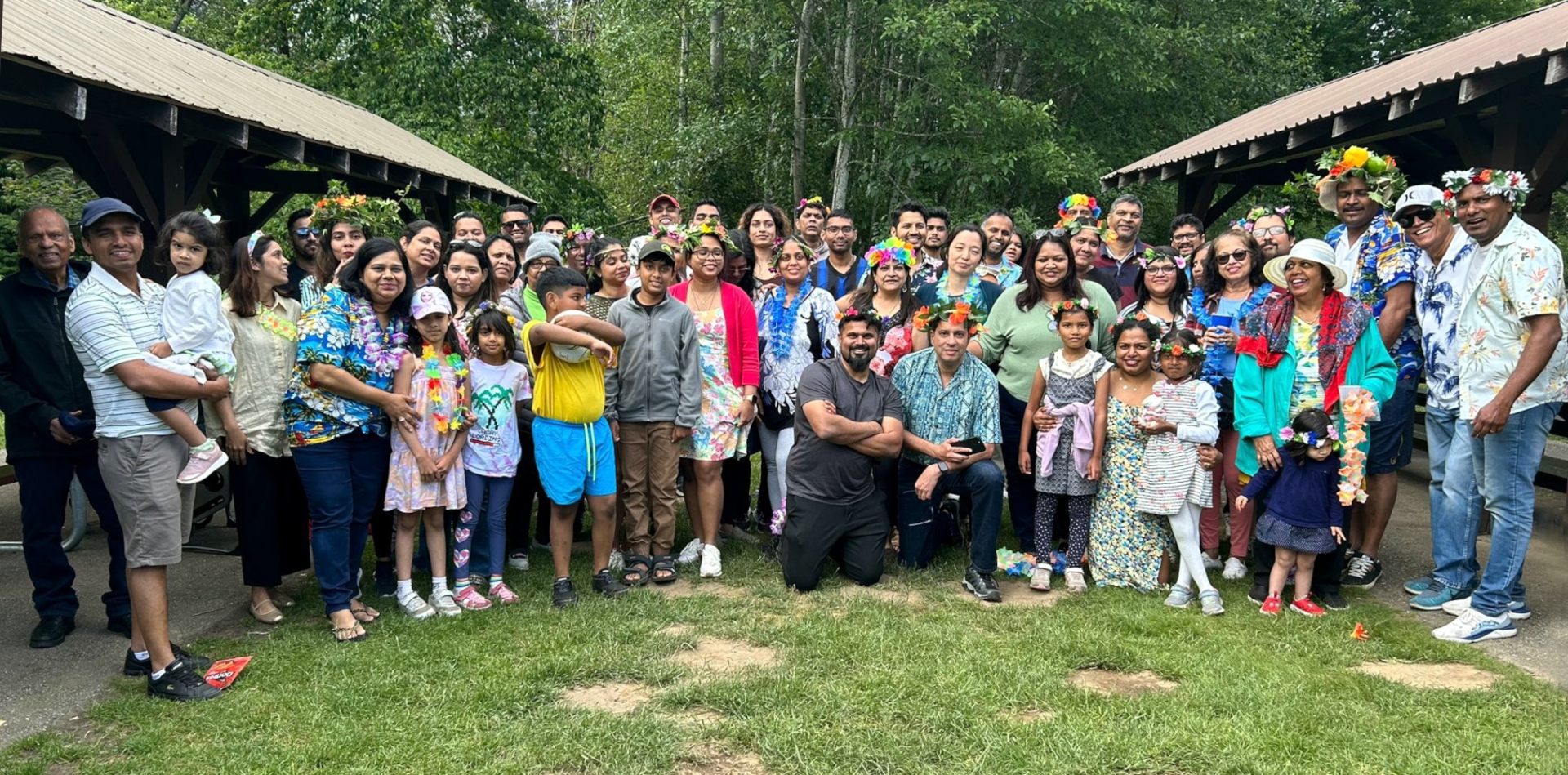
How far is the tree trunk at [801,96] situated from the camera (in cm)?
1791

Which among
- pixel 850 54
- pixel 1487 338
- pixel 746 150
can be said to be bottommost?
pixel 1487 338

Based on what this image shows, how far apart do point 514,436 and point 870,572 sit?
2.04 m

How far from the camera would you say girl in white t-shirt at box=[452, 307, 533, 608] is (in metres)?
5.09

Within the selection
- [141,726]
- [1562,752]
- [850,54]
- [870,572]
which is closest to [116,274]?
[141,726]

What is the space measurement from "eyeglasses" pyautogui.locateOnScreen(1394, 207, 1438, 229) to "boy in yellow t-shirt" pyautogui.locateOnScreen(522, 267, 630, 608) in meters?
3.98

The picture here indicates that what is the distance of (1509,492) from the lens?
14.8 ft

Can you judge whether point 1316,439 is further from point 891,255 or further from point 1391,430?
point 891,255

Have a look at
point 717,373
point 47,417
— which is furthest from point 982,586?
point 47,417

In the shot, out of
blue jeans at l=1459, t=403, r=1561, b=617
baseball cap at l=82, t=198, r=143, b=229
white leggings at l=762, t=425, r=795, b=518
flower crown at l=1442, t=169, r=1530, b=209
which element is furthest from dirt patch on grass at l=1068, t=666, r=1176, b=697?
baseball cap at l=82, t=198, r=143, b=229

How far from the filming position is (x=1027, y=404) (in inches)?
225

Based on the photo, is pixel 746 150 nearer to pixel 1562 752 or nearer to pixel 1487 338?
pixel 1487 338

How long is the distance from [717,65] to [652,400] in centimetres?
1773

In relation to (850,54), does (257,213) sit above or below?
below

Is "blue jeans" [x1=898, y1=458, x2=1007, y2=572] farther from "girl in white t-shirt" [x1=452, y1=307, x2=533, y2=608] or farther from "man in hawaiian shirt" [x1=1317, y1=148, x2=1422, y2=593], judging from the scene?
"girl in white t-shirt" [x1=452, y1=307, x2=533, y2=608]
